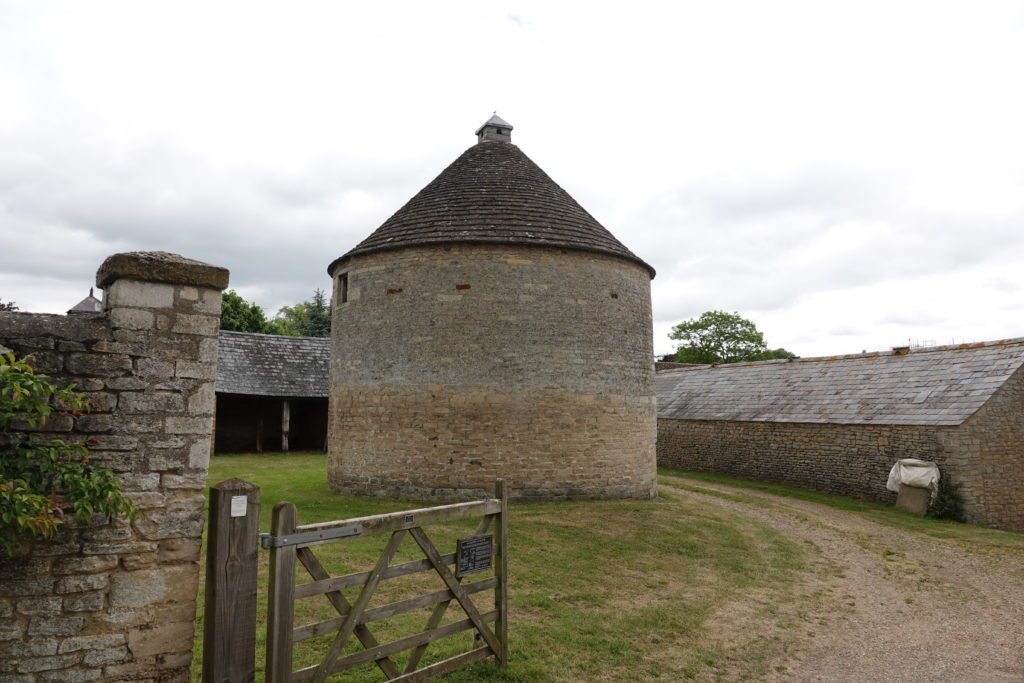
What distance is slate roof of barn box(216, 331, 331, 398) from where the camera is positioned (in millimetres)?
24953

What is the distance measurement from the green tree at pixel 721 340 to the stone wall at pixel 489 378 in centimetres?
4439

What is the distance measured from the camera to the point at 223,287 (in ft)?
16.6

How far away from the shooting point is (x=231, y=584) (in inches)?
167

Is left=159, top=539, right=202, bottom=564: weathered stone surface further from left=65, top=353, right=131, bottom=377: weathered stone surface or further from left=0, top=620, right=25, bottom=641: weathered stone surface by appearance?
left=65, top=353, right=131, bottom=377: weathered stone surface

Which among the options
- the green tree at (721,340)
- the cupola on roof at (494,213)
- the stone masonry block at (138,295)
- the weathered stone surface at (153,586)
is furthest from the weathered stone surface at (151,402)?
the green tree at (721,340)

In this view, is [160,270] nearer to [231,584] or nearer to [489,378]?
[231,584]

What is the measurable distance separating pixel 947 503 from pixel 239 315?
4025 centimetres

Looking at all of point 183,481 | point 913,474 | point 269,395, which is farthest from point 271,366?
point 183,481

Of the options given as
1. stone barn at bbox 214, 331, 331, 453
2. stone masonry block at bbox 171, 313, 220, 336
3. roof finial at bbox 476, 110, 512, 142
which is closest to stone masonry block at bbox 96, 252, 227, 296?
stone masonry block at bbox 171, 313, 220, 336

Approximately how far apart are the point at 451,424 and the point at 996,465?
531 inches

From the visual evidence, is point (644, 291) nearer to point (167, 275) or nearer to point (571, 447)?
point (571, 447)

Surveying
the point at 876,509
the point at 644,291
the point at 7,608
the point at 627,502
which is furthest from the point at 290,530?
the point at 876,509

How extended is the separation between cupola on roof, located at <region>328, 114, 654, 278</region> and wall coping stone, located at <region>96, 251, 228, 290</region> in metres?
8.93

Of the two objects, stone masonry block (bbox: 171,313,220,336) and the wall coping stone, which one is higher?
the wall coping stone
